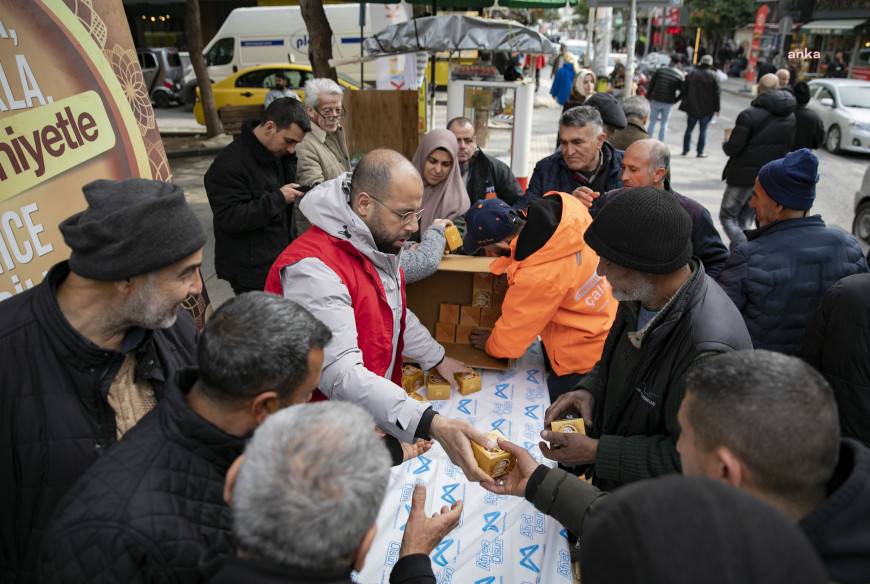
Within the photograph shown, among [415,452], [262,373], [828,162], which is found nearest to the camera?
[262,373]

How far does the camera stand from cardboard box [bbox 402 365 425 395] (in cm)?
324

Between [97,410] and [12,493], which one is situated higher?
[97,410]

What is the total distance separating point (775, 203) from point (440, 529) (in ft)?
8.81

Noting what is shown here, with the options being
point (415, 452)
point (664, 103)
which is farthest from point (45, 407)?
point (664, 103)

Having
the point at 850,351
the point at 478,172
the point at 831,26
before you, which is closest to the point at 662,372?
the point at 850,351

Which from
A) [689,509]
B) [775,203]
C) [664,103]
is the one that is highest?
[689,509]

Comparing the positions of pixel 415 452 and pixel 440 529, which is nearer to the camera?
pixel 440 529

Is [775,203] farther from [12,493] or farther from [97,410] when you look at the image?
[12,493]

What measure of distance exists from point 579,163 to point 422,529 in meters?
3.57

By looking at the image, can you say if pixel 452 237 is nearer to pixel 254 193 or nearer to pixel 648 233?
pixel 254 193

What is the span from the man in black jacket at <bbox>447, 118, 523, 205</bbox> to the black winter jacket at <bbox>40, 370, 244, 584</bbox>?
3.69 metres

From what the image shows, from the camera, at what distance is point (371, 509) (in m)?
1.17

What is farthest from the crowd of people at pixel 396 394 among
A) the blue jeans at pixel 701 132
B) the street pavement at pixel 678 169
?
the blue jeans at pixel 701 132

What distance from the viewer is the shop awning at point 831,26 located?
2652 centimetres
